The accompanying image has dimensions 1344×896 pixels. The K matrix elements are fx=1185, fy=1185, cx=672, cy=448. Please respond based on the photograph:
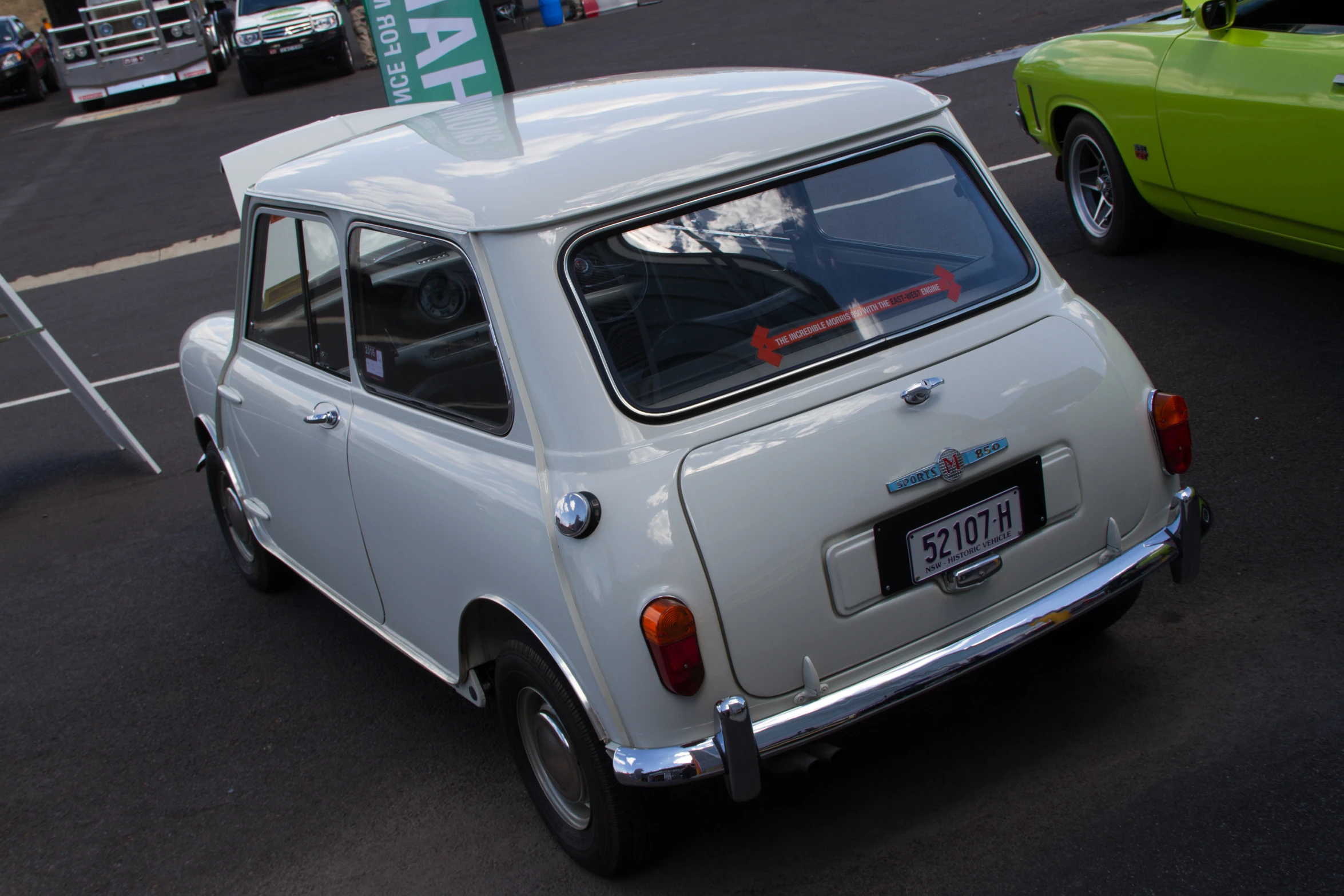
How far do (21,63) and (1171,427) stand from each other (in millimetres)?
28144

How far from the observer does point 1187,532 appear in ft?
10.5

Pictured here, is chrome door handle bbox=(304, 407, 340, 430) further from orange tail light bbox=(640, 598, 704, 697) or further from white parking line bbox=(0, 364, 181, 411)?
white parking line bbox=(0, 364, 181, 411)

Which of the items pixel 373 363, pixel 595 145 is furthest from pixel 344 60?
pixel 595 145

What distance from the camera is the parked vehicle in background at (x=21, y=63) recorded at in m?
25.2

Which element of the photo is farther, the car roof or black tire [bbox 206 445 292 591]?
black tire [bbox 206 445 292 591]

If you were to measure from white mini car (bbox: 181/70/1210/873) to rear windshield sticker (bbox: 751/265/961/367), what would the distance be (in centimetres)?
1

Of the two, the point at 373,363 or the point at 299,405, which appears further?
the point at 299,405

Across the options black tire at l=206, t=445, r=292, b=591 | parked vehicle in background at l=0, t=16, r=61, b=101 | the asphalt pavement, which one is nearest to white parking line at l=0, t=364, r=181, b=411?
the asphalt pavement

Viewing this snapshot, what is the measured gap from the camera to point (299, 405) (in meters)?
3.95

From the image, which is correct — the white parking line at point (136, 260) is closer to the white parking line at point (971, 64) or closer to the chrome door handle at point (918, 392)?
the white parking line at point (971, 64)

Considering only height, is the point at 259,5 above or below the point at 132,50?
above

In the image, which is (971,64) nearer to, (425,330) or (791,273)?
(791,273)

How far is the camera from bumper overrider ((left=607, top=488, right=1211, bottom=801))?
268 centimetres

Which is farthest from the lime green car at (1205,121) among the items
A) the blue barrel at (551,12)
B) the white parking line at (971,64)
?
the blue barrel at (551,12)
